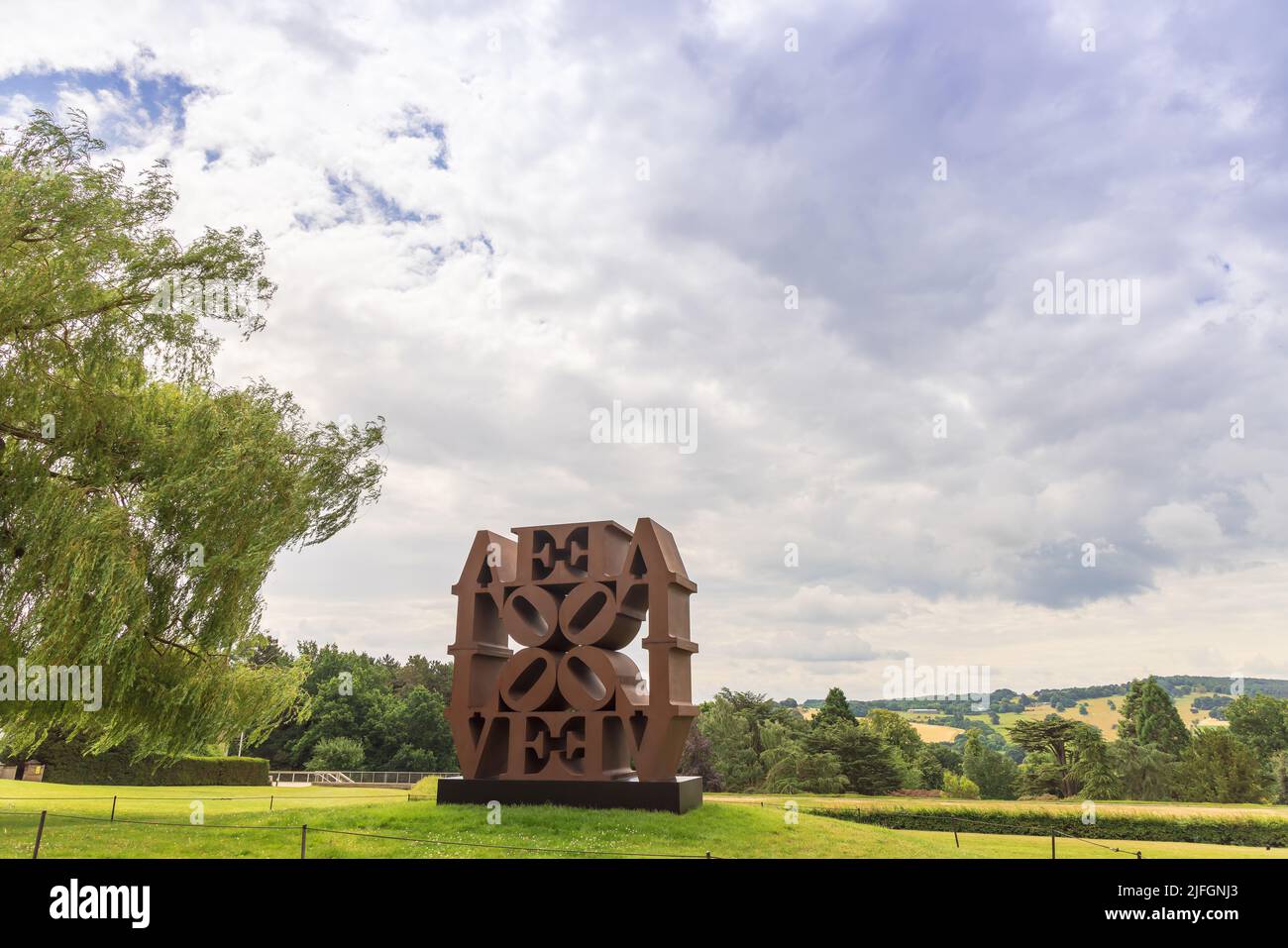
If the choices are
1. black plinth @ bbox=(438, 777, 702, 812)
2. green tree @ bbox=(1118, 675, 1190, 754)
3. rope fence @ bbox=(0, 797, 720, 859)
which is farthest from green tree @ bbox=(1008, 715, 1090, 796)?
rope fence @ bbox=(0, 797, 720, 859)

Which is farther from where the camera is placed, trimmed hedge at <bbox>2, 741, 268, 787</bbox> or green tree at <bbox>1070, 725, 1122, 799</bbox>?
green tree at <bbox>1070, 725, 1122, 799</bbox>

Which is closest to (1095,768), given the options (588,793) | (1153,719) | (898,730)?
(898,730)

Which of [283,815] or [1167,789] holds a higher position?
[283,815]

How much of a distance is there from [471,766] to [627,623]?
14.7 feet

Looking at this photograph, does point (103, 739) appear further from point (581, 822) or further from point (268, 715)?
point (581, 822)

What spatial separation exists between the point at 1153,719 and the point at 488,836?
41284 millimetres

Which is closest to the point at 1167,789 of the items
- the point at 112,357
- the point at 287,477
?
the point at 287,477

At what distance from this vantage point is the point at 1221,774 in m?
32.4

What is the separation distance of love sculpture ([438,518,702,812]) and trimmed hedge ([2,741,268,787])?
18490 mm

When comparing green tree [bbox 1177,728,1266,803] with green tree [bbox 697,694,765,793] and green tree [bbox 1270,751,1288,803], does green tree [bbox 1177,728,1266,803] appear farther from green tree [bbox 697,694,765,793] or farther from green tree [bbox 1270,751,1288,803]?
green tree [bbox 697,694,765,793]

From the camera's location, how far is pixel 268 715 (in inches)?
567

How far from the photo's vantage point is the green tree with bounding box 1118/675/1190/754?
40.3 m

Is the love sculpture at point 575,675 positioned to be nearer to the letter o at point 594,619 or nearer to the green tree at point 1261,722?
the letter o at point 594,619

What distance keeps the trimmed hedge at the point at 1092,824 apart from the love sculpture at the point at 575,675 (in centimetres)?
861
